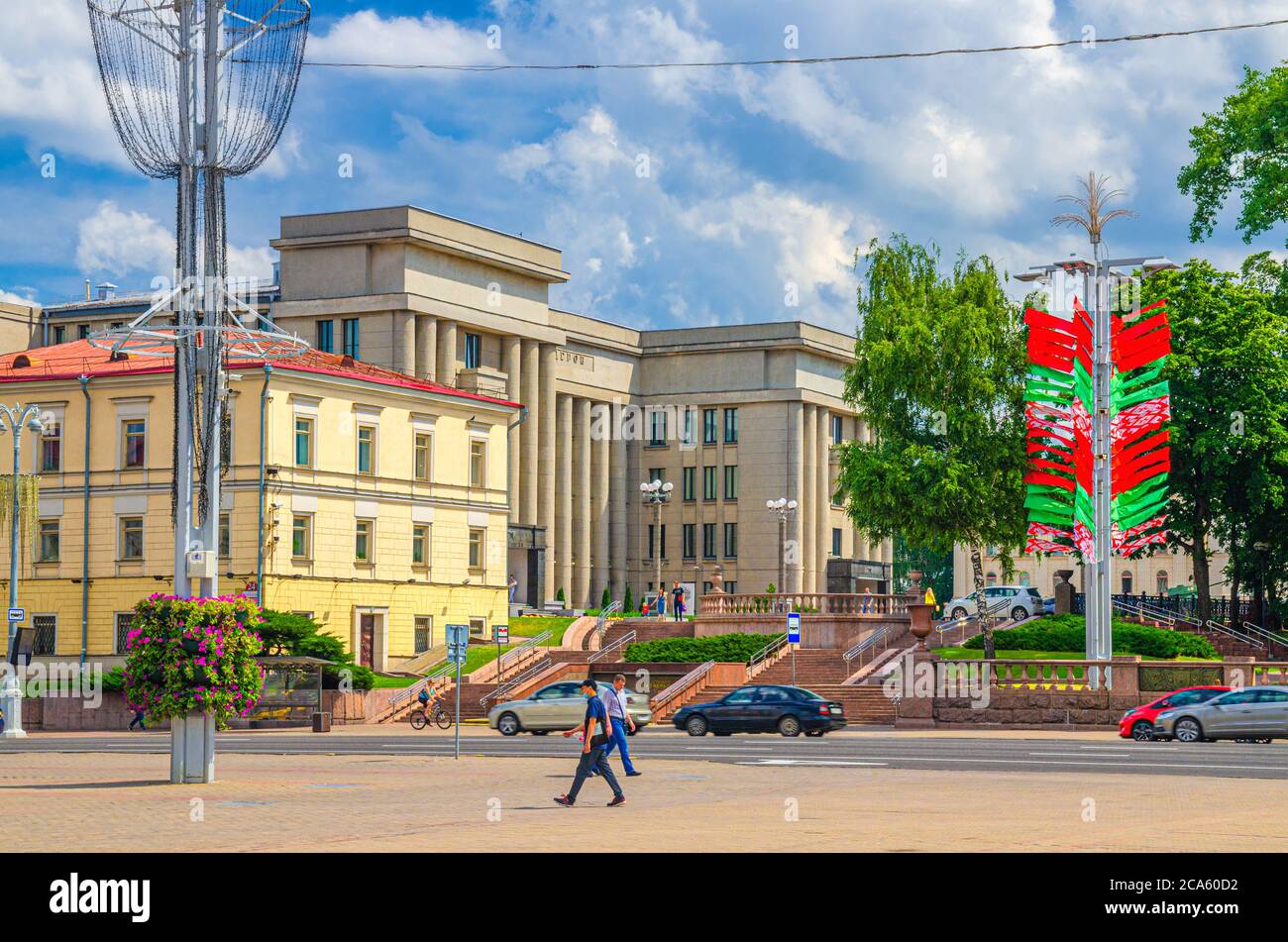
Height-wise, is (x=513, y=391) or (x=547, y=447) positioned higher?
(x=513, y=391)

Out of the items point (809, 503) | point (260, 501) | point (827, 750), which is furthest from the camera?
point (809, 503)

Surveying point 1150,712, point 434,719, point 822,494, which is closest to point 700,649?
point 434,719

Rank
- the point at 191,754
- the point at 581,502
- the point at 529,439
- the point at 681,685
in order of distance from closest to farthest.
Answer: the point at 191,754 → the point at 681,685 → the point at 529,439 → the point at 581,502

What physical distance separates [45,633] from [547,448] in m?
40.8

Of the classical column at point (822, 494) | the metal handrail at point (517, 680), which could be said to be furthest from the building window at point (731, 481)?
the metal handrail at point (517, 680)

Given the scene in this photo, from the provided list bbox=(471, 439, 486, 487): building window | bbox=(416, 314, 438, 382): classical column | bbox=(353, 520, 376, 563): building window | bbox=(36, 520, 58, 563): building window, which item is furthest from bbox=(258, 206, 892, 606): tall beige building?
bbox=(36, 520, 58, 563): building window

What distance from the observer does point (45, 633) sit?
67188 mm

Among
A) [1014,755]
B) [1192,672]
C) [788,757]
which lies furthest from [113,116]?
[1192,672]

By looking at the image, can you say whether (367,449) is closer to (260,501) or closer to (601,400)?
(260,501)

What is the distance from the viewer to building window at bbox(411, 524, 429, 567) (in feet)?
234

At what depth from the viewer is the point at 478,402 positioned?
74.2m
